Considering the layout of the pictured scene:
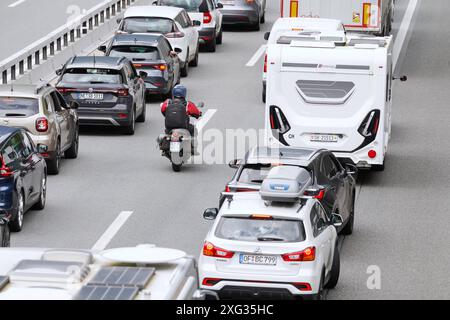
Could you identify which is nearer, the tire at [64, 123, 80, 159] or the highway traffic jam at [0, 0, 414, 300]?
the highway traffic jam at [0, 0, 414, 300]

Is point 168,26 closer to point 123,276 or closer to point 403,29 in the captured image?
point 403,29

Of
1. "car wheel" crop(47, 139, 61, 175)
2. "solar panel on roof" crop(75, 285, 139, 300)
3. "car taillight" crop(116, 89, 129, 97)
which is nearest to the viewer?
"solar panel on roof" crop(75, 285, 139, 300)

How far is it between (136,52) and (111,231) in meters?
13.1

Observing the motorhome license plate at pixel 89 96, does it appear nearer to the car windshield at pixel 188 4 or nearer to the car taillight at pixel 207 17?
the car taillight at pixel 207 17

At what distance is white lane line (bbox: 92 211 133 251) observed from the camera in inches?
849

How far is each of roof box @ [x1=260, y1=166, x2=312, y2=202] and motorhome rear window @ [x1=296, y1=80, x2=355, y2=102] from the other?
6.59 m

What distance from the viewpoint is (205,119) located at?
3328cm

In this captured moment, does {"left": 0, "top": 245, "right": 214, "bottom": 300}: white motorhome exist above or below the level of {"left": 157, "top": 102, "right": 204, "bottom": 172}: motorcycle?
above

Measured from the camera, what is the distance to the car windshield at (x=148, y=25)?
38906 millimetres

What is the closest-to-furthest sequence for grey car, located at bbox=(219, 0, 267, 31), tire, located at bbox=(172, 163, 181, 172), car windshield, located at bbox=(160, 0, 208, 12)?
tire, located at bbox=(172, 163, 181, 172)
car windshield, located at bbox=(160, 0, 208, 12)
grey car, located at bbox=(219, 0, 267, 31)

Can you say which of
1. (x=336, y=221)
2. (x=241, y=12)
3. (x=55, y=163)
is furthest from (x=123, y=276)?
(x=241, y=12)

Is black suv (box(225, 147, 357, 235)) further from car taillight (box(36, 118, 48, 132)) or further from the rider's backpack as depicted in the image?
the rider's backpack

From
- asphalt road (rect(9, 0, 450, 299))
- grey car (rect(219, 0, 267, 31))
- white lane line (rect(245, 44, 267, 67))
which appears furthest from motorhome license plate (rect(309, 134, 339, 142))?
grey car (rect(219, 0, 267, 31))

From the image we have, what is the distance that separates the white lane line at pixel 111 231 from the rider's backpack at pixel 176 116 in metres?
4.17
